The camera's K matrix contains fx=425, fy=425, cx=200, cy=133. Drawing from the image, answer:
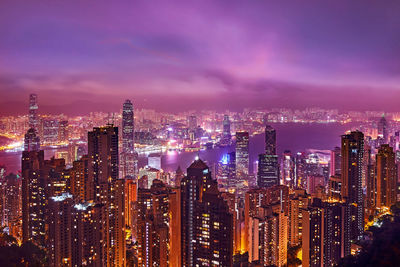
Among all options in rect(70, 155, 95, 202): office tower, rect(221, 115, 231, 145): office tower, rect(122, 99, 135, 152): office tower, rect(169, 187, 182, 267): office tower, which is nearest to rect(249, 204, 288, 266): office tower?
rect(169, 187, 182, 267): office tower

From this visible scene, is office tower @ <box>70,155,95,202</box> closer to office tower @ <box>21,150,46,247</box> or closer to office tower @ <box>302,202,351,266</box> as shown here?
office tower @ <box>21,150,46,247</box>

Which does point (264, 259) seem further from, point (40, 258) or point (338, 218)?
point (40, 258)

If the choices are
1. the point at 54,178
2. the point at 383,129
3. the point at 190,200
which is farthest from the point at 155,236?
the point at 383,129

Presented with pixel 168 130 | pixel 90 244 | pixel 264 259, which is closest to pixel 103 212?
pixel 90 244

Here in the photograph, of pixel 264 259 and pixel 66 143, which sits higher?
pixel 66 143

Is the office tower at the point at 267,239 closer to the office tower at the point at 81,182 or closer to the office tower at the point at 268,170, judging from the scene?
the office tower at the point at 81,182
